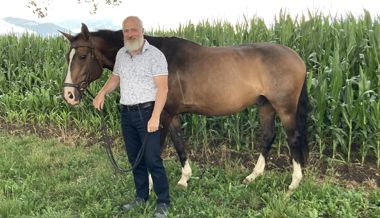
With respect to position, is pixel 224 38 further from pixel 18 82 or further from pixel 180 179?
pixel 18 82

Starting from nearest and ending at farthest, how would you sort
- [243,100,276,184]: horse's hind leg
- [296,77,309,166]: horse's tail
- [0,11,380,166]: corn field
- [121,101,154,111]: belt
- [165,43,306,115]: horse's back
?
1. [121,101,154,111]: belt
2. [165,43,306,115]: horse's back
3. [296,77,309,166]: horse's tail
4. [243,100,276,184]: horse's hind leg
5. [0,11,380,166]: corn field

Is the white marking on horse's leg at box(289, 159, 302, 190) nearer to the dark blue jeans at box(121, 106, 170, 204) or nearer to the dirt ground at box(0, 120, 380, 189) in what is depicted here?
the dirt ground at box(0, 120, 380, 189)

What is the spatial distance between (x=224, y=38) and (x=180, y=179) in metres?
2.83

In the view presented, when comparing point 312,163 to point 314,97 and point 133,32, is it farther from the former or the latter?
point 133,32

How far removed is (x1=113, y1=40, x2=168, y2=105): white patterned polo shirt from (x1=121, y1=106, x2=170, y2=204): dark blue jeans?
0.14m

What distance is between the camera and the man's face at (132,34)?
138 inches

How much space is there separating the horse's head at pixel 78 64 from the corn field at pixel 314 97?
231 cm

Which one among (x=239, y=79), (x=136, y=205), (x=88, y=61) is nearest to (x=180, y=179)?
(x=136, y=205)

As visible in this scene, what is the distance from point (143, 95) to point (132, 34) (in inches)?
22.4

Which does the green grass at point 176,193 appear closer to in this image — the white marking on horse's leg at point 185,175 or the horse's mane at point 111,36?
the white marking on horse's leg at point 185,175

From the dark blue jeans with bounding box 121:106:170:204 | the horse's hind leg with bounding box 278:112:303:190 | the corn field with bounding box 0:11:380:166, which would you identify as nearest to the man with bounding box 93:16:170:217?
the dark blue jeans with bounding box 121:106:170:204

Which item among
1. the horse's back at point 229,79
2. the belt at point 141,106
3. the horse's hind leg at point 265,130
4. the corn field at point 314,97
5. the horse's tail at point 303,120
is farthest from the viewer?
the corn field at point 314,97

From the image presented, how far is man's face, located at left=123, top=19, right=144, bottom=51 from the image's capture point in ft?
11.5

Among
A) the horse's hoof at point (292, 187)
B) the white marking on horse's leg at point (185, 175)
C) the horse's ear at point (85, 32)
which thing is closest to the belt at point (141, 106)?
the horse's ear at point (85, 32)
